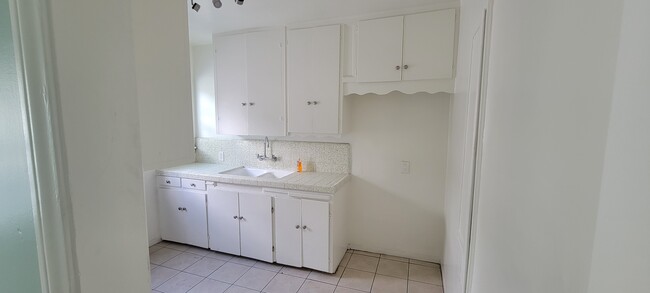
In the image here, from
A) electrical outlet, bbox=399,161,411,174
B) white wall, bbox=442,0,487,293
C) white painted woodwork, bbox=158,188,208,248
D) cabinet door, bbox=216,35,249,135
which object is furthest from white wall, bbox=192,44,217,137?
white wall, bbox=442,0,487,293

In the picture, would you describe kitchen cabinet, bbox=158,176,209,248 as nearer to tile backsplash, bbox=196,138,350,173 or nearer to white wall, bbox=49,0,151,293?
tile backsplash, bbox=196,138,350,173

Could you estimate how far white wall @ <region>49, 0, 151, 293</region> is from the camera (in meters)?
0.40

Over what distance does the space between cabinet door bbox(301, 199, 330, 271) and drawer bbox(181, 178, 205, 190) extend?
1172mm

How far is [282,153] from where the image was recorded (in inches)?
121

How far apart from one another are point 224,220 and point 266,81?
151 centimetres

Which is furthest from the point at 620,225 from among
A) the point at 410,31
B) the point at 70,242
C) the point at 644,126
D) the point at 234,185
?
the point at 234,185

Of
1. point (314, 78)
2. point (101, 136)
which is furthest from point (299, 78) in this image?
point (101, 136)

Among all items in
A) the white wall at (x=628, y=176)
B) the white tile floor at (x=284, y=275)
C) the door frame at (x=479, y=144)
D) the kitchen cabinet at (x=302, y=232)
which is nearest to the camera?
the white wall at (x=628, y=176)

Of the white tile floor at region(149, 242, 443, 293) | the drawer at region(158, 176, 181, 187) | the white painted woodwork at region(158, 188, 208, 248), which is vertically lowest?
the white tile floor at region(149, 242, 443, 293)

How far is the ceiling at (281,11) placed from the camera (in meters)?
2.17

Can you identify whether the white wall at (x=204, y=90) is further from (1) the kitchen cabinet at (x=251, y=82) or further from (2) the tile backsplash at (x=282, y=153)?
(1) the kitchen cabinet at (x=251, y=82)

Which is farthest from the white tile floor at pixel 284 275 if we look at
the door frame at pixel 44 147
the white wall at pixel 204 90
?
the door frame at pixel 44 147

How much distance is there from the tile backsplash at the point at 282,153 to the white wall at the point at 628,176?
8.14ft

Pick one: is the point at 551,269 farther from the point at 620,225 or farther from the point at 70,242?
the point at 70,242
